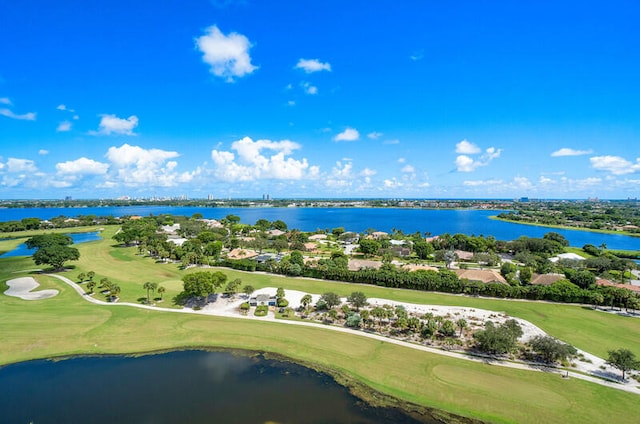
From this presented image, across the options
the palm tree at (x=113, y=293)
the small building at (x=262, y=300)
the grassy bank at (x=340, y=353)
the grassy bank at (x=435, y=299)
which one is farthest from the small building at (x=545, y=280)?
the palm tree at (x=113, y=293)

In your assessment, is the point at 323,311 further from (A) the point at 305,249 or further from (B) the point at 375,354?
(A) the point at 305,249

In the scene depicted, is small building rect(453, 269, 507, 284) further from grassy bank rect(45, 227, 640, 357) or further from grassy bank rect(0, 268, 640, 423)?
grassy bank rect(0, 268, 640, 423)

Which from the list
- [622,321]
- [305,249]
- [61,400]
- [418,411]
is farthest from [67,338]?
[622,321]

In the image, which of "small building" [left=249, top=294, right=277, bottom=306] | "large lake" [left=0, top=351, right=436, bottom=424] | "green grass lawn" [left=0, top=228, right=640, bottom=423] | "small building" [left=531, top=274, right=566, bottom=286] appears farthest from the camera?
"small building" [left=531, top=274, right=566, bottom=286]

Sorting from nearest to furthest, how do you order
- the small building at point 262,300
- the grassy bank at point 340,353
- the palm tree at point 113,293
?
the grassy bank at point 340,353 < the small building at point 262,300 < the palm tree at point 113,293

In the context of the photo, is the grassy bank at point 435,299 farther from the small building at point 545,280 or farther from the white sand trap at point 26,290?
the small building at point 545,280

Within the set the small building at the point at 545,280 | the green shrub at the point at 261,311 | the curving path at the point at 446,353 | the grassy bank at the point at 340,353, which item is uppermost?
the small building at the point at 545,280

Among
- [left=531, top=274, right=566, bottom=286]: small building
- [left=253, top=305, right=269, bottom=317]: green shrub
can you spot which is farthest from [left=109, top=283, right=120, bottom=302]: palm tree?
[left=531, top=274, right=566, bottom=286]: small building

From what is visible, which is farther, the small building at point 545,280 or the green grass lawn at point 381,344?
the small building at point 545,280
